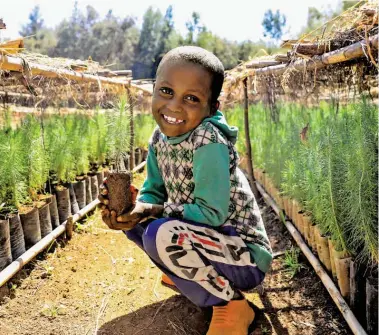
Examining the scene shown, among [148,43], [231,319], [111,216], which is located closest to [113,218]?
[111,216]

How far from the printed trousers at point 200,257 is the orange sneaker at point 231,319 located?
0.24 feet

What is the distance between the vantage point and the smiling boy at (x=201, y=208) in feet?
6.38

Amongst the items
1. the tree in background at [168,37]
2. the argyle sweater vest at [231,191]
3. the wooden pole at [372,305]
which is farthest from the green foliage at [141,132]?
the tree in background at [168,37]

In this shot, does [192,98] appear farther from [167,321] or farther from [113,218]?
[167,321]

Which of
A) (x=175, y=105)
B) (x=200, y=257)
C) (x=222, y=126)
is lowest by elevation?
(x=200, y=257)

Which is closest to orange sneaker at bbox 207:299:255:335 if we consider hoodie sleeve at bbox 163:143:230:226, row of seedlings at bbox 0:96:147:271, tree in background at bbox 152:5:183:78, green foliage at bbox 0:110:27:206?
hoodie sleeve at bbox 163:143:230:226

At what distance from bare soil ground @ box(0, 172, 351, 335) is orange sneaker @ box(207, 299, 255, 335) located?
0.18 metres

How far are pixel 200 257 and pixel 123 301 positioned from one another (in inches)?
37.3

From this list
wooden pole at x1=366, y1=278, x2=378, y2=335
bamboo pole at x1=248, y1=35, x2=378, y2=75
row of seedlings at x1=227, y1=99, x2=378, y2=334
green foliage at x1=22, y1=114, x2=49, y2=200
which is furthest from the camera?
green foliage at x1=22, y1=114, x2=49, y2=200

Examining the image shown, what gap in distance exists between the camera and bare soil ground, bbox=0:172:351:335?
241 cm

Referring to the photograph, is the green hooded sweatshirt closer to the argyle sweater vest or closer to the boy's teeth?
the argyle sweater vest

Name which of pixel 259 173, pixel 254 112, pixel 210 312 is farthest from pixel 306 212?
pixel 254 112

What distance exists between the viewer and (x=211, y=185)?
1.94 m

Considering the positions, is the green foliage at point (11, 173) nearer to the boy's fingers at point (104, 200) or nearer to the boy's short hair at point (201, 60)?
the boy's fingers at point (104, 200)
